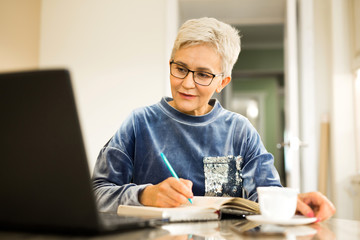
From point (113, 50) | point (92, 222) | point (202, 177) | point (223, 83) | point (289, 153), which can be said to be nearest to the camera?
point (92, 222)

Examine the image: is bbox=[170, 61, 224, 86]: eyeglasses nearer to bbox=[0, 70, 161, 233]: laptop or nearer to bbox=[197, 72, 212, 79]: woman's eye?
bbox=[197, 72, 212, 79]: woman's eye

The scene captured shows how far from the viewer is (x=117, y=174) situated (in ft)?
4.04

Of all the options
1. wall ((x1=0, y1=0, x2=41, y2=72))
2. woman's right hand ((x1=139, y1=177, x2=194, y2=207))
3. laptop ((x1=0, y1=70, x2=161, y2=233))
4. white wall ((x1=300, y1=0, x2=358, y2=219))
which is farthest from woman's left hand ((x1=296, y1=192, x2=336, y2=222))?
wall ((x1=0, y1=0, x2=41, y2=72))

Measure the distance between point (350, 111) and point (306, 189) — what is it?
2.06ft

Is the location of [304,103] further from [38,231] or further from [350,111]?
[38,231]

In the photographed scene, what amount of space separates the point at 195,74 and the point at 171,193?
0.59 metres

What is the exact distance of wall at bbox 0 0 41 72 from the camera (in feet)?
9.16

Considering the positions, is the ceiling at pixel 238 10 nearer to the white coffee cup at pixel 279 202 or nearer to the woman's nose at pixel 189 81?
the woman's nose at pixel 189 81

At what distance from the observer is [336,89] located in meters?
2.75

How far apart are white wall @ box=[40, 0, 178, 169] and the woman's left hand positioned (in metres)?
2.13

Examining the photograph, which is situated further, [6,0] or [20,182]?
[6,0]

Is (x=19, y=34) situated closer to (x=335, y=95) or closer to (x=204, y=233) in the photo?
(x=335, y=95)

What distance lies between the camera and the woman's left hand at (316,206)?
2.88ft

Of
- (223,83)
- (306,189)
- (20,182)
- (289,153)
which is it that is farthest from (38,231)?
(306,189)
